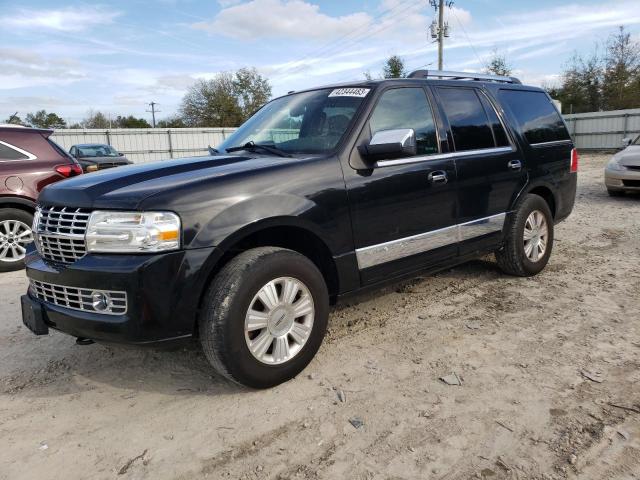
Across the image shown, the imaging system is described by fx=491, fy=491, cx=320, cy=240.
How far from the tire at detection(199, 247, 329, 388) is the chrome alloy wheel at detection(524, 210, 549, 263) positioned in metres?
2.66

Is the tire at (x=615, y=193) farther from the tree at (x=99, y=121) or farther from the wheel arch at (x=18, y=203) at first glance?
the tree at (x=99, y=121)

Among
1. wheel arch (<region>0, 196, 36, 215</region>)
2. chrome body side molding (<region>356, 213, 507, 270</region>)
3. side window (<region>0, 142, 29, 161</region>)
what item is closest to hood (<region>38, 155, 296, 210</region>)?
chrome body side molding (<region>356, 213, 507, 270</region>)

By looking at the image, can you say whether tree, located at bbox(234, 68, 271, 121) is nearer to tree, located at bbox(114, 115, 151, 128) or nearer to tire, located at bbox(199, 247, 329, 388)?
tree, located at bbox(114, 115, 151, 128)

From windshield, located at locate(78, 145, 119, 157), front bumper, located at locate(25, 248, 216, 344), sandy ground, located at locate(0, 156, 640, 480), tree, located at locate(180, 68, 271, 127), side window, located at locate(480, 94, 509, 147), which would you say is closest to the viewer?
sandy ground, located at locate(0, 156, 640, 480)

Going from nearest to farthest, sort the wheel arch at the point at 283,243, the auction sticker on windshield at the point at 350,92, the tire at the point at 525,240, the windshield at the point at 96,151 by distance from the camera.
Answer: the wheel arch at the point at 283,243
the auction sticker on windshield at the point at 350,92
the tire at the point at 525,240
the windshield at the point at 96,151

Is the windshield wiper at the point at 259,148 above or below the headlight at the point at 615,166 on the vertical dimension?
above

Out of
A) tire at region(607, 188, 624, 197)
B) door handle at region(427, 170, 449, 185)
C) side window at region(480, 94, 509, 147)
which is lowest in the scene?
tire at region(607, 188, 624, 197)

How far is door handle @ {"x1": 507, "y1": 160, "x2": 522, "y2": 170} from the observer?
14.7ft

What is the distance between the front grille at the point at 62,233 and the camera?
2.66 m

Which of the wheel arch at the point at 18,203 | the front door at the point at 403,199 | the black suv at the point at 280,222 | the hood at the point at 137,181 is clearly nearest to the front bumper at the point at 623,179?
the black suv at the point at 280,222

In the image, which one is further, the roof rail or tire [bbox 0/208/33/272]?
tire [bbox 0/208/33/272]

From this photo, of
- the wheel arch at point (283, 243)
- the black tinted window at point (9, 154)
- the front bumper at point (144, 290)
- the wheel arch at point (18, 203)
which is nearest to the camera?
the front bumper at point (144, 290)

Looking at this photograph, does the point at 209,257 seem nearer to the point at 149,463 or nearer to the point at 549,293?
the point at 149,463

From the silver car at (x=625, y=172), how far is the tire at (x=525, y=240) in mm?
5956
